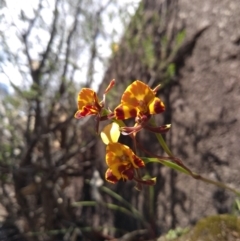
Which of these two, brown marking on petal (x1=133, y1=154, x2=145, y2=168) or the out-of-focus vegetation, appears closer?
brown marking on petal (x1=133, y1=154, x2=145, y2=168)

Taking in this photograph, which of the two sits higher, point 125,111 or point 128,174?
point 125,111

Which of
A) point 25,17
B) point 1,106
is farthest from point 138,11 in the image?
point 1,106

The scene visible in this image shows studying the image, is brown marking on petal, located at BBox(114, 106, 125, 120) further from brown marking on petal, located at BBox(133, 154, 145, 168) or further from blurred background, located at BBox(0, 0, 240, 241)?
blurred background, located at BBox(0, 0, 240, 241)

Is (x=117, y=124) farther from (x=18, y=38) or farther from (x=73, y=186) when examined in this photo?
(x=73, y=186)

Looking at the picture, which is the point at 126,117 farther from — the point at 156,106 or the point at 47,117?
the point at 47,117

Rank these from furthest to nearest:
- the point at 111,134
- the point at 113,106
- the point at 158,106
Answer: the point at 113,106
the point at 111,134
the point at 158,106

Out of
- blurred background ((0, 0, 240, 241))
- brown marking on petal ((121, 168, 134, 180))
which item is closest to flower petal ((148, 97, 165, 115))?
brown marking on petal ((121, 168, 134, 180))

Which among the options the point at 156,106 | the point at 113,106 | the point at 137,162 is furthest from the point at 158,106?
the point at 113,106

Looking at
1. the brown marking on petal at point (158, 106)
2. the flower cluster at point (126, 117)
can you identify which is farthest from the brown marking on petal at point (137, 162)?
the brown marking on petal at point (158, 106)
